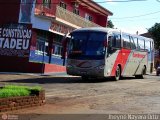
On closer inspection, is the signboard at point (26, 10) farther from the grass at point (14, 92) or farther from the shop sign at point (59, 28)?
the grass at point (14, 92)

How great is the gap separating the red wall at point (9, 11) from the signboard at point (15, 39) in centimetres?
46

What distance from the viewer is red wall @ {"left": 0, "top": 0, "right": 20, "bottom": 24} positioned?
33.5 meters

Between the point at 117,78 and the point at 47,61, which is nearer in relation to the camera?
the point at 117,78

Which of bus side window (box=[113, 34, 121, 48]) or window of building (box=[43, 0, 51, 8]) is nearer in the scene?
bus side window (box=[113, 34, 121, 48])

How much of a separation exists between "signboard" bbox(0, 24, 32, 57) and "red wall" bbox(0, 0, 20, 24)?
18.3 inches

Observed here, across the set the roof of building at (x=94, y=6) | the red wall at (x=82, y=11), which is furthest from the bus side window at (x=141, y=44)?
the roof of building at (x=94, y=6)

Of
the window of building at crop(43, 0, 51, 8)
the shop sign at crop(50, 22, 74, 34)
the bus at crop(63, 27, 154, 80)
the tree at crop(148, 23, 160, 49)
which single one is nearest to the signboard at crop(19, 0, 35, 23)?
the window of building at crop(43, 0, 51, 8)

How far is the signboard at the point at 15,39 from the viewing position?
33.2 metres

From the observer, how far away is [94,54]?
24547 millimetres

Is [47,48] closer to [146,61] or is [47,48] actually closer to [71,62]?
[146,61]

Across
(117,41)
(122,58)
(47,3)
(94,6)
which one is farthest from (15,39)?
(94,6)

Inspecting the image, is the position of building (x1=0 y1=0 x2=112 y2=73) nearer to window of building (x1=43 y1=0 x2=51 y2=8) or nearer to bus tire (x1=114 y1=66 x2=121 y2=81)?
window of building (x1=43 y1=0 x2=51 y2=8)

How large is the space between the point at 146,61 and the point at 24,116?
72.4 feet

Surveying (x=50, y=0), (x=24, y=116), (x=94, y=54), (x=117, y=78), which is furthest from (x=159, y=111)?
(x=50, y=0)
